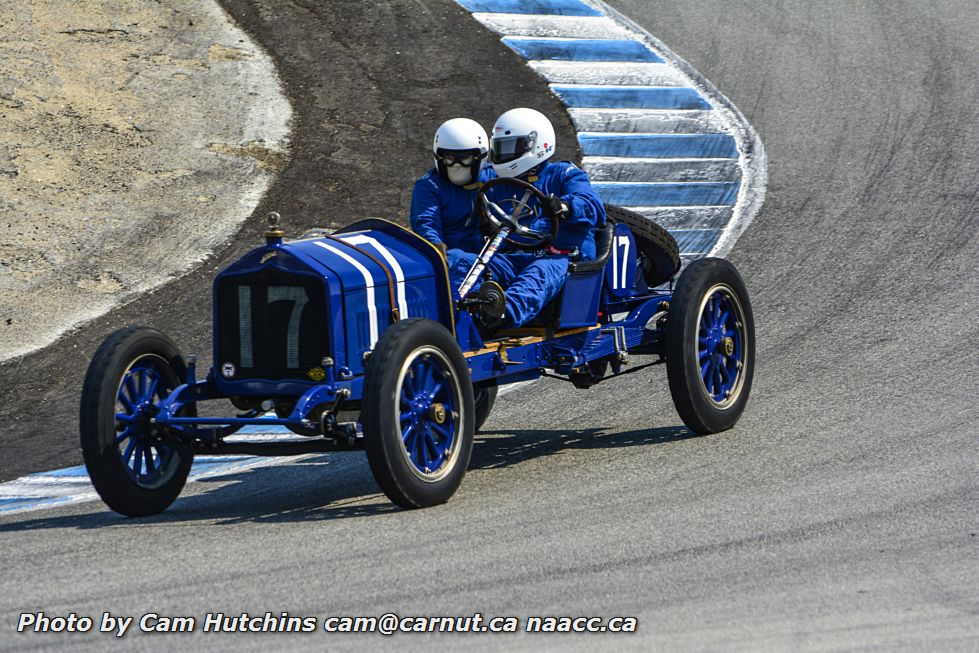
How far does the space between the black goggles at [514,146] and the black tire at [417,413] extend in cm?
191

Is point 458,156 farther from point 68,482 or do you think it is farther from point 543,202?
point 68,482

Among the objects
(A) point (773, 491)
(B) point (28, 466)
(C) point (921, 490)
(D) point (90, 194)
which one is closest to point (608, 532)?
(A) point (773, 491)

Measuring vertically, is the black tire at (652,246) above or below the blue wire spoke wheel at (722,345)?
above

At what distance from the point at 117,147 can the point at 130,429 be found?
8.46 m

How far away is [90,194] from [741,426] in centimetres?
794

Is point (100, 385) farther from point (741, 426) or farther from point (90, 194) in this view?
point (90, 194)

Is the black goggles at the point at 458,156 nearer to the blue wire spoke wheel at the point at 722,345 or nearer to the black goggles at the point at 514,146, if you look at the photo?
the black goggles at the point at 514,146

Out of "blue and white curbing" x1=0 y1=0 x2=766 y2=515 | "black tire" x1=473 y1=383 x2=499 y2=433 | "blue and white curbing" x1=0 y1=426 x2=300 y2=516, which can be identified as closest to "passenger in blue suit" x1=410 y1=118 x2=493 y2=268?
"black tire" x1=473 y1=383 x2=499 y2=433

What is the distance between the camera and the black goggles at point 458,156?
795 cm

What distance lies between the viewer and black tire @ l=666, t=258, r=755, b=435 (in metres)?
7.97

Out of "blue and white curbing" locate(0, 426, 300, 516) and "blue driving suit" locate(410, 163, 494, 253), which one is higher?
"blue driving suit" locate(410, 163, 494, 253)

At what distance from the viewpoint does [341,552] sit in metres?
5.71

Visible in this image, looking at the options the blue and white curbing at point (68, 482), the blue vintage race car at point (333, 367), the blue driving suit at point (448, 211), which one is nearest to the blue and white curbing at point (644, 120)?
the blue and white curbing at point (68, 482)

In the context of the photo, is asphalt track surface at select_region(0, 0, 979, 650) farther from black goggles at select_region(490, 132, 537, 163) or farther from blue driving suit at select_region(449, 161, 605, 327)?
black goggles at select_region(490, 132, 537, 163)
